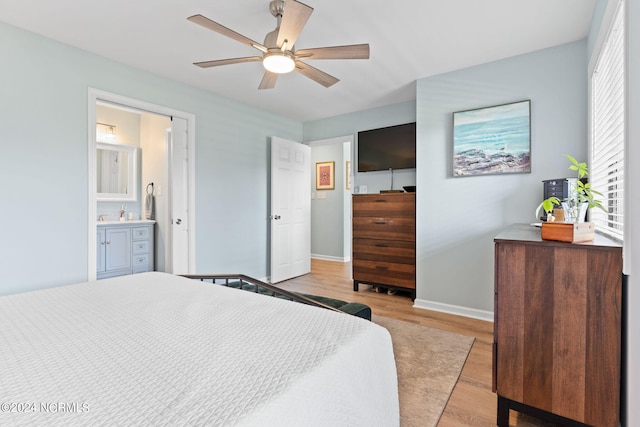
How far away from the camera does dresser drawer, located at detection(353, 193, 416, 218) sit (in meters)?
3.59

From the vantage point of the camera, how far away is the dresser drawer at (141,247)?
169 inches

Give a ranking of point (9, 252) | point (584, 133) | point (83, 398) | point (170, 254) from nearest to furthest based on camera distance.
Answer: point (83, 398) < point (9, 252) < point (584, 133) < point (170, 254)

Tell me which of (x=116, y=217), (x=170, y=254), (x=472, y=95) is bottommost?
(x=170, y=254)

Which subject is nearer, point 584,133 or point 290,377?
point 290,377

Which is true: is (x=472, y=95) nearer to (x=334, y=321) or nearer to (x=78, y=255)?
(x=334, y=321)

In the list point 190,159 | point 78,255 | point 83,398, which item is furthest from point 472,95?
point 78,255

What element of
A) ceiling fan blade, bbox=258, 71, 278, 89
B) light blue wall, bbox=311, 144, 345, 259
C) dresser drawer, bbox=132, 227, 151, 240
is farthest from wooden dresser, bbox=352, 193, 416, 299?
dresser drawer, bbox=132, 227, 151, 240

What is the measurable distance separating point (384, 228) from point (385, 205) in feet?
0.93

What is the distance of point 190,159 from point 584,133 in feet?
12.5

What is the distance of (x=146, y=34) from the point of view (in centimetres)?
246

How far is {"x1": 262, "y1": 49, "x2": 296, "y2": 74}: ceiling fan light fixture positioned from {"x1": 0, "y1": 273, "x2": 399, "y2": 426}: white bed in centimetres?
157

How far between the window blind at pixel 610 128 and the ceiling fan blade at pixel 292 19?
150 cm

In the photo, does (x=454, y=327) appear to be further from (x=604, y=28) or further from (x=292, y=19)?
(x=292, y=19)

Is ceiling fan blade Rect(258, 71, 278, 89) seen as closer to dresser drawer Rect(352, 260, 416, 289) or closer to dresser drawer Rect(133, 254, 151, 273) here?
dresser drawer Rect(352, 260, 416, 289)
